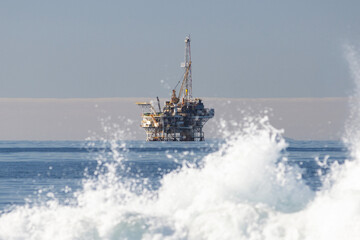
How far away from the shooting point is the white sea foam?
2644 centimetres

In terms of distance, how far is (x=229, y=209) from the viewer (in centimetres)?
2777

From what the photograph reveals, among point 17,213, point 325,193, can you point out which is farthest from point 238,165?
point 17,213

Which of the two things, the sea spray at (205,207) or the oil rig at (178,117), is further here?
the oil rig at (178,117)

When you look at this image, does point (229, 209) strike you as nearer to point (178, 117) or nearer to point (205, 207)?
point (205, 207)

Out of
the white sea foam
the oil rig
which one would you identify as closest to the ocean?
the white sea foam

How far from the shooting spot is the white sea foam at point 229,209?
26.4m

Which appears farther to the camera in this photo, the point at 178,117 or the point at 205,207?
the point at 178,117

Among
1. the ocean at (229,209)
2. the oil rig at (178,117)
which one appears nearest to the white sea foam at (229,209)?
the ocean at (229,209)

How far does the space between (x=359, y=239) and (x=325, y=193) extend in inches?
176

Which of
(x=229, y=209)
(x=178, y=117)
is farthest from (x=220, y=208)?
(x=178, y=117)

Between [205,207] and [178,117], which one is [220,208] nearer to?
[205,207]

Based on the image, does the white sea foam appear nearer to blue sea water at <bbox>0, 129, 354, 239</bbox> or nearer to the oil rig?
blue sea water at <bbox>0, 129, 354, 239</bbox>

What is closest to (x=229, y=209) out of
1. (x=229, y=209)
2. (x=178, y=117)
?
(x=229, y=209)

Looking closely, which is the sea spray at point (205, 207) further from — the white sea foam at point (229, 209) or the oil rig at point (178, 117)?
the oil rig at point (178, 117)
